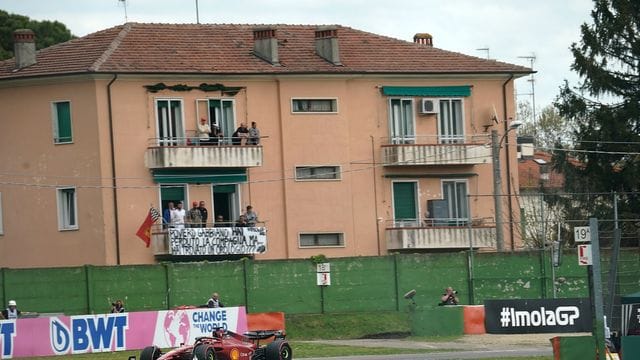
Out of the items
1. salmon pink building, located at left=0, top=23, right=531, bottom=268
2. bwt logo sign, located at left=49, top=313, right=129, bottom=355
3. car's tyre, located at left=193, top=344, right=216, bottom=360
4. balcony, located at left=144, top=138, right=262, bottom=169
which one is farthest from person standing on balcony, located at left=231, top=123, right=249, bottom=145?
car's tyre, located at left=193, top=344, right=216, bottom=360

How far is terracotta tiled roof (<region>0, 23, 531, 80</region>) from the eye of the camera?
2482 inches

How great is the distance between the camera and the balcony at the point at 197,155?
203 feet

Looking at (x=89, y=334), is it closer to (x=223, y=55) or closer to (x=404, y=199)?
(x=223, y=55)

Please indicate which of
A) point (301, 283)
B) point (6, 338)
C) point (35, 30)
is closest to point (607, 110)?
point (301, 283)

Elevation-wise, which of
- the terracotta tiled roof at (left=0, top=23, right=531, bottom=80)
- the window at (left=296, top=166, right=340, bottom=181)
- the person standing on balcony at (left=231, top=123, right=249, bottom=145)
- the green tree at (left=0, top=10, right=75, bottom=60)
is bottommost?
the window at (left=296, top=166, right=340, bottom=181)

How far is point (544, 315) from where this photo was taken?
5138 centimetres

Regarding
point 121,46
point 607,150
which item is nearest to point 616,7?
point 607,150

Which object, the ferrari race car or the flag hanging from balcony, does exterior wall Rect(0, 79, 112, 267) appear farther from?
the ferrari race car

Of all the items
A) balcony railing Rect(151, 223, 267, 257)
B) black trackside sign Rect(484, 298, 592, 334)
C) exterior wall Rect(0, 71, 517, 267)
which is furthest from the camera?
exterior wall Rect(0, 71, 517, 267)

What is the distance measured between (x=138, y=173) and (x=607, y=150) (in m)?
20.8

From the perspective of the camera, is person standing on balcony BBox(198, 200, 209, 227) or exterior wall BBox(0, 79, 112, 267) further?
person standing on balcony BBox(198, 200, 209, 227)

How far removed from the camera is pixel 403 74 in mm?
66312

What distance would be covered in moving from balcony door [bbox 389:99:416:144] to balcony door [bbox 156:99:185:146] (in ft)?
29.0

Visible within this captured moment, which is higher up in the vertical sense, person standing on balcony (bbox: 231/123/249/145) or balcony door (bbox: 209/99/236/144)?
balcony door (bbox: 209/99/236/144)
